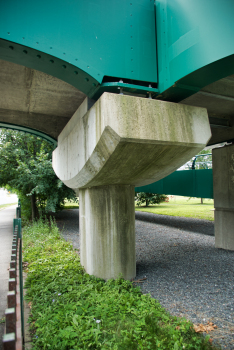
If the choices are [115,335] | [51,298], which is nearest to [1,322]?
[51,298]

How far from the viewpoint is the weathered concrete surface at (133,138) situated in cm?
341

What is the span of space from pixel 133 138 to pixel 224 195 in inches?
202

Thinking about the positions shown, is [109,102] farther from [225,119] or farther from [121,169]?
[225,119]

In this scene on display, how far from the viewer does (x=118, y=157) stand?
380 centimetres

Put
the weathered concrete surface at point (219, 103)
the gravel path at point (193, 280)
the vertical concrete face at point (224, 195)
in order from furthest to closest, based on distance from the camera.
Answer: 1. the vertical concrete face at point (224, 195)
2. the weathered concrete surface at point (219, 103)
3. the gravel path at point (193, 280)

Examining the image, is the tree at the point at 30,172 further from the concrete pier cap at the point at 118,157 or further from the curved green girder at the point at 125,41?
the curved green girder at the point at 125,41

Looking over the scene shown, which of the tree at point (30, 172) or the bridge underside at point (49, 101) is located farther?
the tree at point (30, 172)

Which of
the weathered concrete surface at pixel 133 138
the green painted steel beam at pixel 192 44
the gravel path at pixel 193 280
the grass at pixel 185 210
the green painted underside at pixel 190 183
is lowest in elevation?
the grass at pixel 185 210

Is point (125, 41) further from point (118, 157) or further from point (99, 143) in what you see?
point (118, 157)

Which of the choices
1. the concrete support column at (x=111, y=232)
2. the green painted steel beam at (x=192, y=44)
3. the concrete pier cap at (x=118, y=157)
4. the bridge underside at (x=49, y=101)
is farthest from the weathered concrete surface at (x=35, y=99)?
the concrete support column at (x=111, y=232)

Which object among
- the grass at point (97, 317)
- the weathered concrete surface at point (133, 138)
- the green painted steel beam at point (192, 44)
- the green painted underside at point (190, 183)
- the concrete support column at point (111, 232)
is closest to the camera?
the grass at point (97, 317)

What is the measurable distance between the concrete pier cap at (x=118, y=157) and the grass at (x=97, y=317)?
56 cm

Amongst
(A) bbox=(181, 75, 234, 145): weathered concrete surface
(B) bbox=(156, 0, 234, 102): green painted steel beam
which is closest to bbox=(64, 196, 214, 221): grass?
(A) bbox=(181, 75, 234, 145): weathered concrete surface

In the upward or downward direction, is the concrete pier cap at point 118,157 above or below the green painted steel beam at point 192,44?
below
